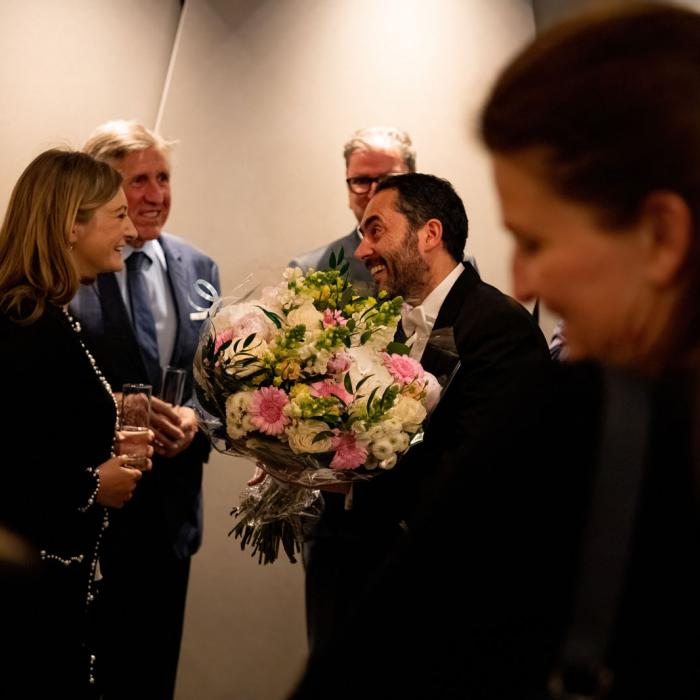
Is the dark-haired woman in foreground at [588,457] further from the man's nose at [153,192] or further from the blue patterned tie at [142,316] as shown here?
the man's nose at [153,192]

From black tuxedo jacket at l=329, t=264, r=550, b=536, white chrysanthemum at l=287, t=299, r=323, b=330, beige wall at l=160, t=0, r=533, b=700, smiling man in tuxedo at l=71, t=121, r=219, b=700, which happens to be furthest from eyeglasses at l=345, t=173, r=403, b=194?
white chrysanthemum at l=287, t=299, r=323, b=330

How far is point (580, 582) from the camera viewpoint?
22.1 inches

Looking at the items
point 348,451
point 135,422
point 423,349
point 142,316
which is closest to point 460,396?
point 423,349

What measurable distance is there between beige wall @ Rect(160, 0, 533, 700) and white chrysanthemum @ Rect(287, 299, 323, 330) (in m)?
2.13

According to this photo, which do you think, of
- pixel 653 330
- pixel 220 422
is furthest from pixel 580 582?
pixel 220 422

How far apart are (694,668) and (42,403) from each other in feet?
6.97

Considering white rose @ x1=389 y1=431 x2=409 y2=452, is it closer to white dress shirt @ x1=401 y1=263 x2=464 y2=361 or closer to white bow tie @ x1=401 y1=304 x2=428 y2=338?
white dress shirt @ x1=401 y1=263 x2=464 y2=361

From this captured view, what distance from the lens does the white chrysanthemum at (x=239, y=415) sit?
2025 millimetres

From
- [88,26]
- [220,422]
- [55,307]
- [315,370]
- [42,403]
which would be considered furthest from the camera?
[88,26]

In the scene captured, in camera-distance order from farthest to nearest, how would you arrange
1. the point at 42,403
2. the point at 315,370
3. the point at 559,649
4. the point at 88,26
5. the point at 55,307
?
the point at 88,26
the point at 55,307
the point at 42,403
the point at 315,370
the point at 559,649

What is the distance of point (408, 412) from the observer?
6.69 ft

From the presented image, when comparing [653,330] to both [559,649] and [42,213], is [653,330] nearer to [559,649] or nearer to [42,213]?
[559,649]

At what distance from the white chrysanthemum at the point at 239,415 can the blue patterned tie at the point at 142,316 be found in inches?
47.0

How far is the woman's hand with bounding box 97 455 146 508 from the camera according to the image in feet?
8.66
